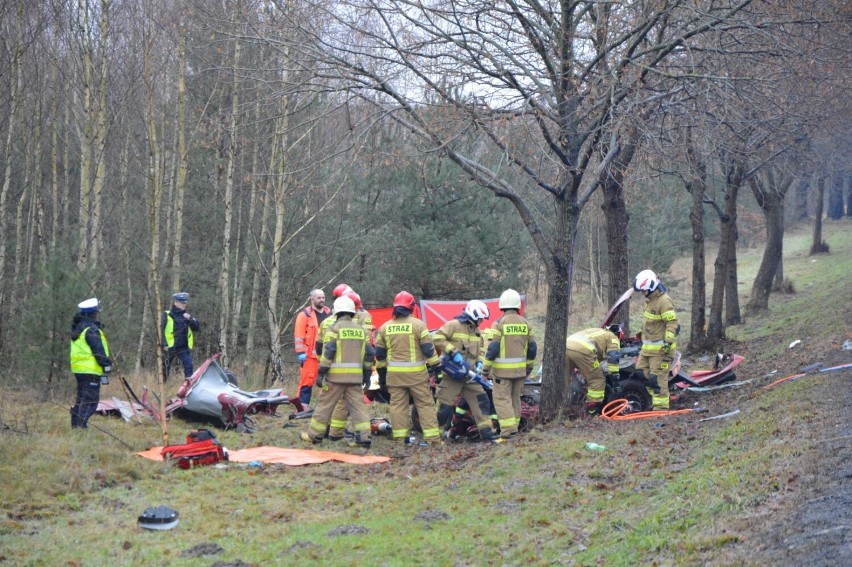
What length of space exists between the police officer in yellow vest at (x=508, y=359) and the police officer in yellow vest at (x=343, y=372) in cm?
179

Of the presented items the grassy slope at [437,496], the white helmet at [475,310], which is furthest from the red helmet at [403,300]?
the grassy slope at [437,496]

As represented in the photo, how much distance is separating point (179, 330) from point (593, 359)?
7.09 meters

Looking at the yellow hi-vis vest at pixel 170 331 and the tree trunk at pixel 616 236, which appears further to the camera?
the tree trunk at pixel 616 236

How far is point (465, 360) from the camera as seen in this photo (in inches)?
460

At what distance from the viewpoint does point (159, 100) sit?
23.0 m

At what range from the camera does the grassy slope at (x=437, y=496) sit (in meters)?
6.18

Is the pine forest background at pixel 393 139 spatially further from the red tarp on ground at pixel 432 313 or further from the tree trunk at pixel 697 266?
the red tarp on ground at pixel 432 313

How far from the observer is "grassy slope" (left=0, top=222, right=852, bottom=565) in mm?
6176

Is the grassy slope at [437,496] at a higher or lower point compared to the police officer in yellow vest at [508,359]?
lower

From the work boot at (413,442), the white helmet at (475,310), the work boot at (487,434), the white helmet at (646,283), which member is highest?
the white helmet at (646,283)

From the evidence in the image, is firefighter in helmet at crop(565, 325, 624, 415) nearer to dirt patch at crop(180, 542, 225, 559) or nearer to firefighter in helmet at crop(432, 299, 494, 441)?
firefighter in helmet at crop(432, 299, 494, 441)

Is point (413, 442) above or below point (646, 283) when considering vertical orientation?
below

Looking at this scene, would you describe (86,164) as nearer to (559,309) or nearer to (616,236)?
(559,309)

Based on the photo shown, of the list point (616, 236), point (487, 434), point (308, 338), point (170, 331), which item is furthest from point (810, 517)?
point (170, 331)
